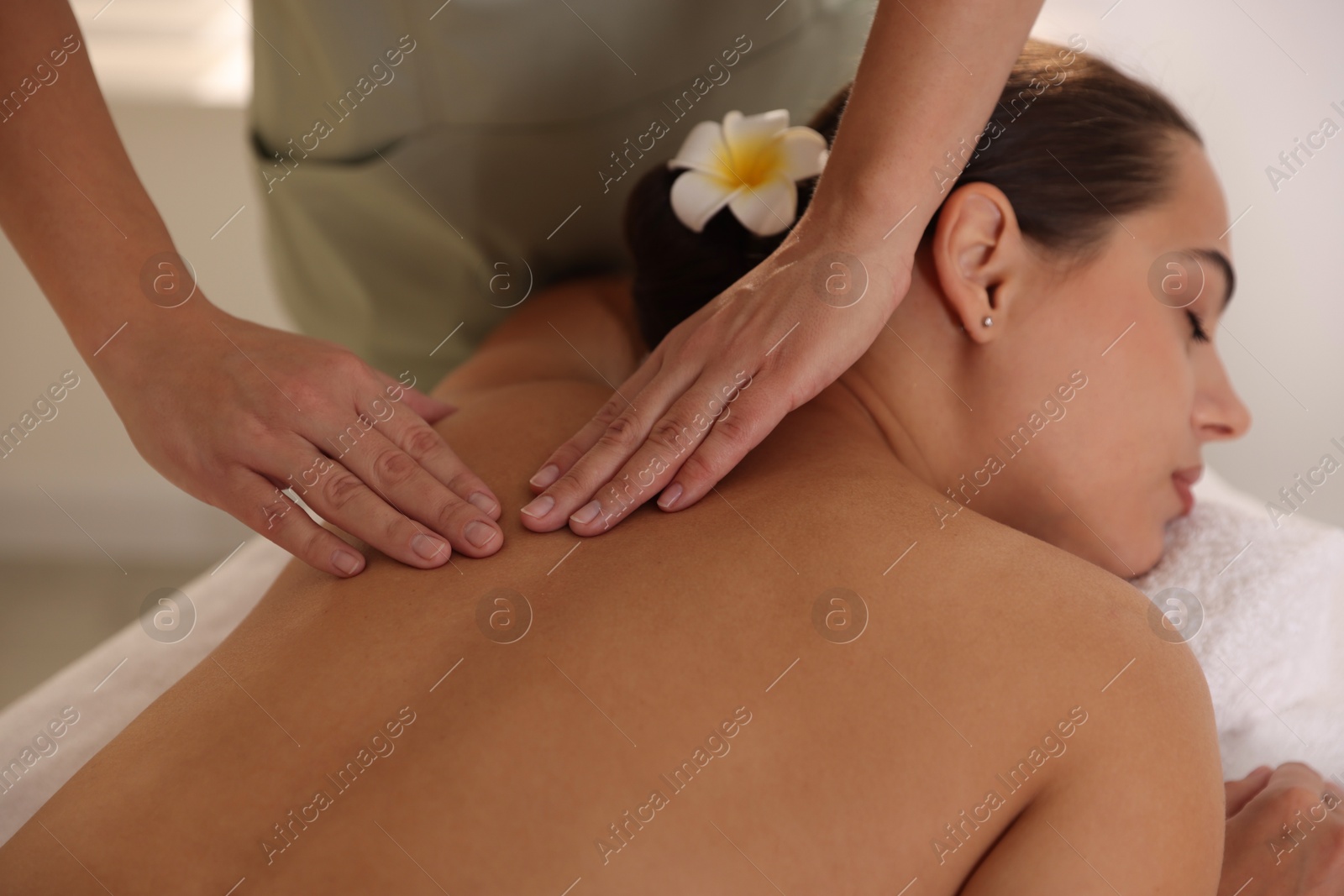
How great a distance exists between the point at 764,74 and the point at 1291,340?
3.83ft

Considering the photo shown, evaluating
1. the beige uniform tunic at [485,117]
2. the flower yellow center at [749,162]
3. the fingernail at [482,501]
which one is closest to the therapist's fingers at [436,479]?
the fingernail at [482,501]

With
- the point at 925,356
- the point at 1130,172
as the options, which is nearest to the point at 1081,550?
the point at 925,356

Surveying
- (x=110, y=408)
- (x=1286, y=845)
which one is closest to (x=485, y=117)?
(x=1286, y=845)

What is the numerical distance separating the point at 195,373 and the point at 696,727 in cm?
63

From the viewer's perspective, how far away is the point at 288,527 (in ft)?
3.15

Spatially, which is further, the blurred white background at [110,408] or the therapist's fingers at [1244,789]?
the blurred white background at [110,408]

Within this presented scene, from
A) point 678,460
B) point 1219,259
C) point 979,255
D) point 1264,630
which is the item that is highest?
point 678,460

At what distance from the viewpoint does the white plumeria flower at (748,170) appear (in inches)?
48.5

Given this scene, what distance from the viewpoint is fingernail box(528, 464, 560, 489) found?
966 millimetres

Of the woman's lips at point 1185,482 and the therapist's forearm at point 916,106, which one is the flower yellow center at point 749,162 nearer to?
the therapist's forearm at point 916,106

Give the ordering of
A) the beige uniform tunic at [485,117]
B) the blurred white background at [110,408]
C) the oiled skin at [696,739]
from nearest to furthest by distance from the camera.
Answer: the oiled skin at [696,739] → the beige uniform tunic at [485,117] → the blurred white background at [110,408]

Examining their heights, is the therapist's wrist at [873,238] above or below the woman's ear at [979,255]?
above

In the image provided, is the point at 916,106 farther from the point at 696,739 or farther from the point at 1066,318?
the point at 696,739

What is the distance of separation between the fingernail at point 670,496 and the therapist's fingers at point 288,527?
0.28 m
